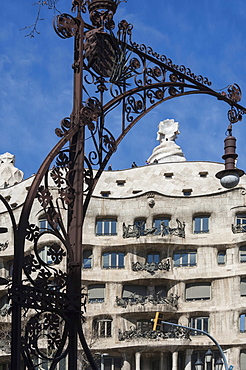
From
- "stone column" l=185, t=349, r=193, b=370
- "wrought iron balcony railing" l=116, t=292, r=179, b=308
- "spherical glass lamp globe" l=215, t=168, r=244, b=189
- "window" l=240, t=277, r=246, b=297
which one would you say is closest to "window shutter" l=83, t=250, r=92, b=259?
"wrought iron balcony railing" l=116, t=292, r=179, b=308

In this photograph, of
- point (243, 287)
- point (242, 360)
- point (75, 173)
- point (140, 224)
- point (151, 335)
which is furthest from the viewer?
point (140, 224)

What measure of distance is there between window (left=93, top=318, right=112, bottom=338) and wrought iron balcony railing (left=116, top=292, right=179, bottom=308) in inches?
54.6

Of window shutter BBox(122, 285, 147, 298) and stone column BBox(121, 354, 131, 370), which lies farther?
window shutter BBox(122, 285, 147, 298)

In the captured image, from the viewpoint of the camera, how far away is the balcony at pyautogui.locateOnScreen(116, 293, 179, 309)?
2109 inches

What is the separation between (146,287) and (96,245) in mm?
4297

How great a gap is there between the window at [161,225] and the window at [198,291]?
3909 millimetres

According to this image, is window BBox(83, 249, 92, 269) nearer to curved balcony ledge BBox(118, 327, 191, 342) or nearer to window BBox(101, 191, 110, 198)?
window BBox(101, 191, 110, 198)

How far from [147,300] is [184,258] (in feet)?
13.1

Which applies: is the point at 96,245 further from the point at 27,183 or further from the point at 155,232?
the point at 27,183

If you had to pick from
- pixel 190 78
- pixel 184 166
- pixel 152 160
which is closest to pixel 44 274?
pixel 190 78

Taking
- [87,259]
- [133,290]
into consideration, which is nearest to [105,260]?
[87,259]

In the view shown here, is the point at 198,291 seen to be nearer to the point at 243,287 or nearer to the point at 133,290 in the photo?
the point at 243,287

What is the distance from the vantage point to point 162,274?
54.5 m

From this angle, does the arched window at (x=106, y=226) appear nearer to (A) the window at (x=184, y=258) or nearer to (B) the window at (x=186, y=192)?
(A) the window at (x=184, y=258)
